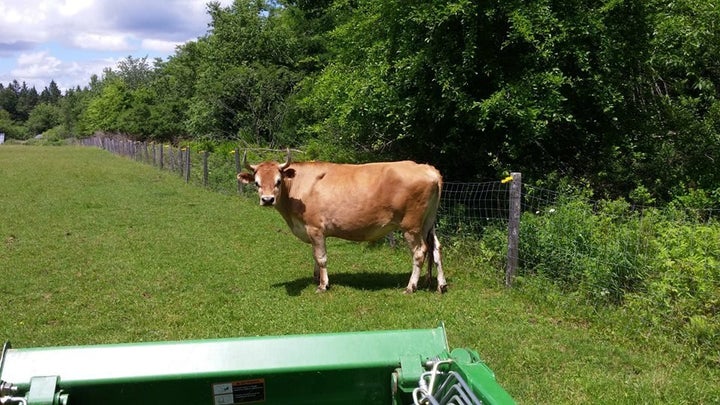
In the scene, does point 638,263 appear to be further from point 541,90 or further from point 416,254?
point 541,90

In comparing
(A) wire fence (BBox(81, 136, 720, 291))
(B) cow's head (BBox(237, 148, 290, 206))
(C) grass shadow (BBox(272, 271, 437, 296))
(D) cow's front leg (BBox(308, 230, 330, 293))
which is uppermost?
(B) cow's head (BBox(237, 148, 290, 206))

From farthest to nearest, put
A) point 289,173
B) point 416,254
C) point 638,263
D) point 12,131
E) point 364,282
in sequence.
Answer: point 12,131 < point 364,282 < point 289,173 < point 416,254 < point 638,263

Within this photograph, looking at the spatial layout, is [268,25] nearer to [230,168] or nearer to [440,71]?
[230,168]

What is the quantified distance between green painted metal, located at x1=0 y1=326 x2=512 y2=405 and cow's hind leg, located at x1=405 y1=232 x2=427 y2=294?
4.87m

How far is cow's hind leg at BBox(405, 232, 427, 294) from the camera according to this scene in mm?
7555

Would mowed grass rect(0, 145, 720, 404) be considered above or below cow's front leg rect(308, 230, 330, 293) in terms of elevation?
below

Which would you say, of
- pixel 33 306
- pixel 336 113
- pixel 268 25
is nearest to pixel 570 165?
pixel 336 113

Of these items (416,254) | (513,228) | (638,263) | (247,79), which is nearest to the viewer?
(638,263)

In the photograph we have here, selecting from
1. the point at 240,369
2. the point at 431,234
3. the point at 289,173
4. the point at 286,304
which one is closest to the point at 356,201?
the point at 289,173

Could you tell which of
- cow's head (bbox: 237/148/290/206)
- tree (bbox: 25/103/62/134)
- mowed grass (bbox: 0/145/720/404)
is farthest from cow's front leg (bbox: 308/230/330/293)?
tree (bbox: 25/103/62/134)

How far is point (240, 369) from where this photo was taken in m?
2.54

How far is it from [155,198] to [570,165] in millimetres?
11206

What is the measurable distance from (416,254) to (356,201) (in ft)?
3.35

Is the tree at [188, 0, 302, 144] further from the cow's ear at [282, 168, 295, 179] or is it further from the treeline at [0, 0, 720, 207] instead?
the cow's ear at [282, 168, 295, 179]
